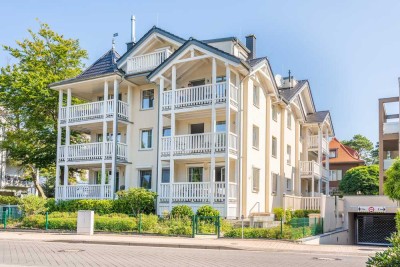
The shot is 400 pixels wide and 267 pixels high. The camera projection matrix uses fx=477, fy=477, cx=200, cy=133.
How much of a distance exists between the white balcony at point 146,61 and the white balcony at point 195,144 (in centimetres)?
528

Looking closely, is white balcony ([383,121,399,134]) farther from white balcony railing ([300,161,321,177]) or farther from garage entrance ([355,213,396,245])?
garage entrance ([355,213,396,245])

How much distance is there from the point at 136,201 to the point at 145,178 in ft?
14.4

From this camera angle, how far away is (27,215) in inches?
1038

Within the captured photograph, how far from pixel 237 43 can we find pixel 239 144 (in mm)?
6547

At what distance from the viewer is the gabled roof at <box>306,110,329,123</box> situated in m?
38.5

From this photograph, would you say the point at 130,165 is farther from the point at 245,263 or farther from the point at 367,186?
the point at 367,186

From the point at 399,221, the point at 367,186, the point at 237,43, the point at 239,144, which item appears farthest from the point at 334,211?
the point at 367,186

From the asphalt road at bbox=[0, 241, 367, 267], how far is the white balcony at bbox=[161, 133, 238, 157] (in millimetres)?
10175

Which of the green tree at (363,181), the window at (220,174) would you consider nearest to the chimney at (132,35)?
the window at (220,174)

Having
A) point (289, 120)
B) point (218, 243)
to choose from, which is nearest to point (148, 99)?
point (289, 120)

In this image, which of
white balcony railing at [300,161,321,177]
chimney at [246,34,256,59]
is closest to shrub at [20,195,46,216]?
chimney at [246,34,256,59]

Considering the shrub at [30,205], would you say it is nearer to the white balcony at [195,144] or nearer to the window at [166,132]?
the white balcony at [195,144]

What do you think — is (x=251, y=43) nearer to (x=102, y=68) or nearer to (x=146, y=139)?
(x=146, y=139)

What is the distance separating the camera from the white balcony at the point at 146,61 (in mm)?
29467
